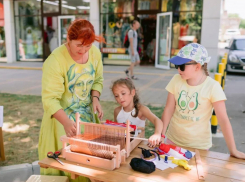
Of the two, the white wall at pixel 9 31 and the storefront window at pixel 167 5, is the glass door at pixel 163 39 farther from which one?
the white wall at pixel 9 31

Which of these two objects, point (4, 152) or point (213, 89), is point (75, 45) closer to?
point (213, 89)

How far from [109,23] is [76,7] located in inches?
88.6

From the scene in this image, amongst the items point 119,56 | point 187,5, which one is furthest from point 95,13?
point 187,5

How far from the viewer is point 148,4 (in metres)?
13.4

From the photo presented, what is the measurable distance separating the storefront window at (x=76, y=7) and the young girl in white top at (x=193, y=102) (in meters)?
13.0

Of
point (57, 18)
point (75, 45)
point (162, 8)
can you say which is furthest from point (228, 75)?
point (75, 45)

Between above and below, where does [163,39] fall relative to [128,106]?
above

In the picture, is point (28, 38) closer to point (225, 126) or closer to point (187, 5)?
point (187, 5)

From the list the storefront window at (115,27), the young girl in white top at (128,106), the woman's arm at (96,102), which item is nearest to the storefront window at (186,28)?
the storefront window at (115,27)

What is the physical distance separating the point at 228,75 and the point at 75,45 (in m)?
11.4

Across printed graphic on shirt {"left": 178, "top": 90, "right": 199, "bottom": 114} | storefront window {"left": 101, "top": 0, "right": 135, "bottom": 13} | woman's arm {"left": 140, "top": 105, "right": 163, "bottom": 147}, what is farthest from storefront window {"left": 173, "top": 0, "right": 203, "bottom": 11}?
printed graphic on shirt {"left": 178, "top": 90, "right": 199, "bottom": 114}

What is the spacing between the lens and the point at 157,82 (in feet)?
31.3

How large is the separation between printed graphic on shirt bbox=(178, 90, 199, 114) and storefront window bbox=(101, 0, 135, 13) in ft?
39.5

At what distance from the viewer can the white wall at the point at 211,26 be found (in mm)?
11312
